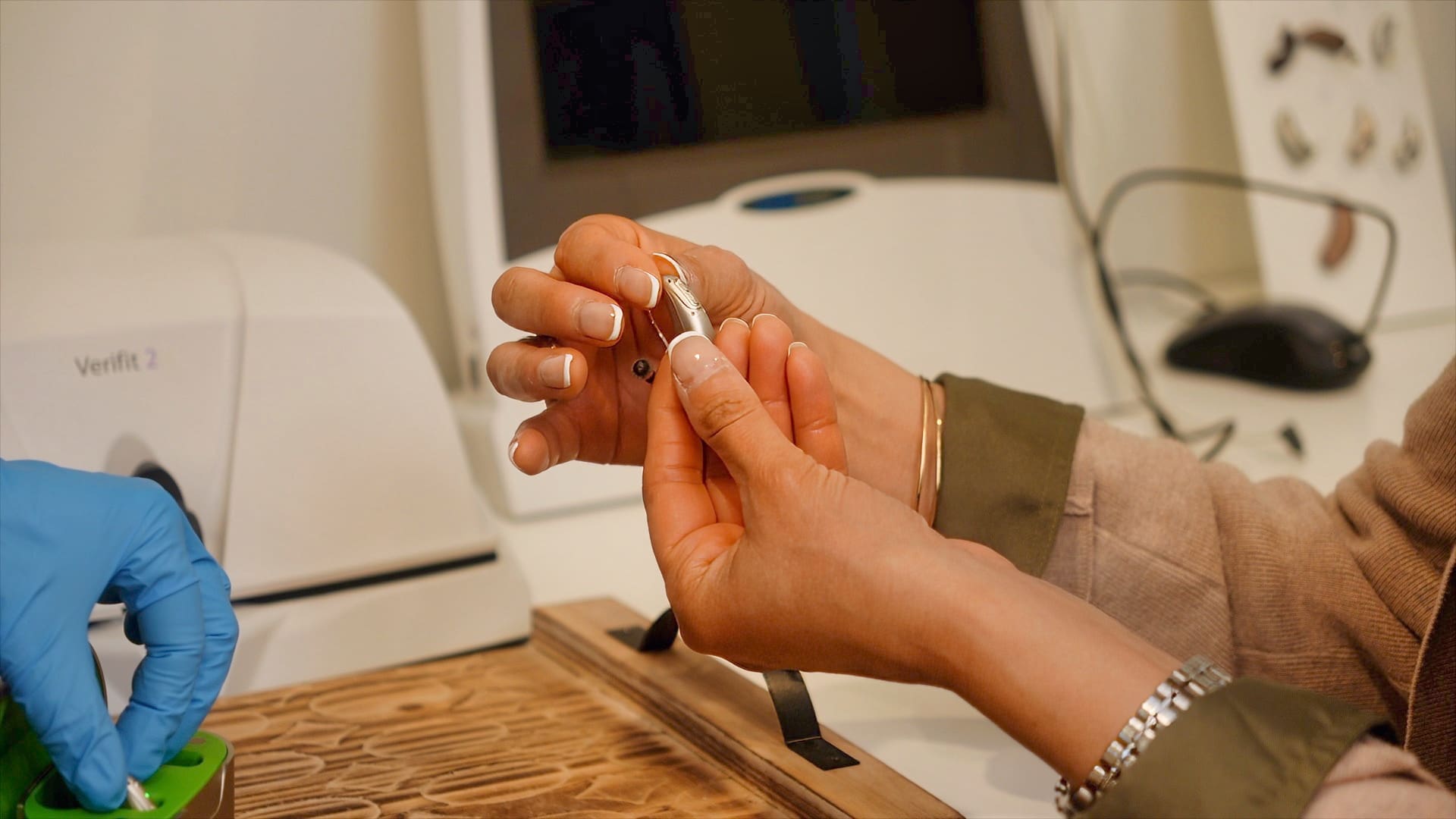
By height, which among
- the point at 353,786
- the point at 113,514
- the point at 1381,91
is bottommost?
the point at 353,786

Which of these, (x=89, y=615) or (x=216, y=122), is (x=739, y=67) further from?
(x=89, y=615)

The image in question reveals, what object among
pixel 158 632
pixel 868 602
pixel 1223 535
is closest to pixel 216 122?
pixel 158 632

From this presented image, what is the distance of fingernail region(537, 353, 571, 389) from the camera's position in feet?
1.50

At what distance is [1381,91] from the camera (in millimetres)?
→ 822

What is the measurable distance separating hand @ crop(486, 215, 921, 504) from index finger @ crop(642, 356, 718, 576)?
4 centimetres

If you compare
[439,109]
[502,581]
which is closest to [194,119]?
[439,109]

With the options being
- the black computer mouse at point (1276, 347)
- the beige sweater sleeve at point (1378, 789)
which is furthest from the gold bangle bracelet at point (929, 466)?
the black computer mouse at point (1276, 347)

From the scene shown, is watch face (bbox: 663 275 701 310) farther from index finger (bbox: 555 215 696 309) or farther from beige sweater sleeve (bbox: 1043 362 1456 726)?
beige sweater sleeve (bbox: 1043 362 1456 726)

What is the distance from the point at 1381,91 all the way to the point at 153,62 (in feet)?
2.75

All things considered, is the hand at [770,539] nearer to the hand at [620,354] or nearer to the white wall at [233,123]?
the hand at [620,354]

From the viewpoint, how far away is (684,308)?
429 millimetres

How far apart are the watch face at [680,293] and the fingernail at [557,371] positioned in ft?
0.18

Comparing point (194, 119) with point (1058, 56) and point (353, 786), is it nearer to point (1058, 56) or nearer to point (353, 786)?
point (353, 786)

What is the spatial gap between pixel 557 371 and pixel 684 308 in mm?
66
